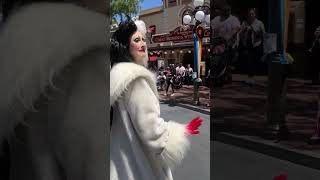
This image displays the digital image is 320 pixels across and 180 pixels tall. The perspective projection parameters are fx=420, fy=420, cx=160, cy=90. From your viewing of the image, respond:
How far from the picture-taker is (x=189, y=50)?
69.4 ft

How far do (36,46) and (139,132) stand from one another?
0.87 metres

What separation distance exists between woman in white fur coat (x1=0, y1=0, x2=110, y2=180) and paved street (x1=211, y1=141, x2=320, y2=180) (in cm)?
75

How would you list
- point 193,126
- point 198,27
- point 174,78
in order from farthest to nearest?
point 174,78
point 198,27
point 193,126

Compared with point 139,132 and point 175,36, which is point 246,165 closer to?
point 139,132

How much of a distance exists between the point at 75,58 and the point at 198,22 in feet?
33.0

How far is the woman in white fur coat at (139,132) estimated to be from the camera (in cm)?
159

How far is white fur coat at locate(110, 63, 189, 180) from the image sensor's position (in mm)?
1592

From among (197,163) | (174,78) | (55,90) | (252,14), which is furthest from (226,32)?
(174,78)

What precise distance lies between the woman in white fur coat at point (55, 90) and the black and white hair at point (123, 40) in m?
0.97

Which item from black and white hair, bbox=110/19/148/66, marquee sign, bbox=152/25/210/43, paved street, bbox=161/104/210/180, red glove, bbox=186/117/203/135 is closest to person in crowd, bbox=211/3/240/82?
red glove, bbox=186/117/203/135

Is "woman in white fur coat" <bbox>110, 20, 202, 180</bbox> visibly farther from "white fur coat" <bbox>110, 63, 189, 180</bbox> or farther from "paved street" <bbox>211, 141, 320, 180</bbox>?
"paved street" <bbox>211, 141, 320, 180</bbox>

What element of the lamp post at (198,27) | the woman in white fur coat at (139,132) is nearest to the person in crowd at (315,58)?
the woman in white fur coat at (139,132)

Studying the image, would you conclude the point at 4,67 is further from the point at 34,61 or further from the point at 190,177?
the point at 190,177

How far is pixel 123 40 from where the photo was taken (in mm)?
1858
